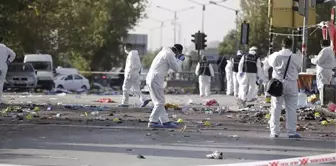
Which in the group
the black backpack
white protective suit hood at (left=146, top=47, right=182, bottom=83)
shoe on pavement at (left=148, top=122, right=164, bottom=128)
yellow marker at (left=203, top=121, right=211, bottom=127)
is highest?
white protective suit hood at (left=146, top=47, right=182, bottom=83)

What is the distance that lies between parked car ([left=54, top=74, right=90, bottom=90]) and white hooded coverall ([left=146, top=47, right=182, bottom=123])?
28.6m

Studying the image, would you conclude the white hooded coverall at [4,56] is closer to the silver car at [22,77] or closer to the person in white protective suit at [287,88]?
the person in white protective suit at [287,88]

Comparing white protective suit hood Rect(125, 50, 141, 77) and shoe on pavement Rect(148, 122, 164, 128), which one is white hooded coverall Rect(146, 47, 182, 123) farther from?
white protective suit hood Rect(125, 50, 141, 77)

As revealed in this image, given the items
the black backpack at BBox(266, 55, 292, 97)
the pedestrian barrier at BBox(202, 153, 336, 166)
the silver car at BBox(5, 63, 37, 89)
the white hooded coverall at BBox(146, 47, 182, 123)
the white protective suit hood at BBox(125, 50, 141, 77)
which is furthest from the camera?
the silver car at BBox(5, 63, 37, 89)

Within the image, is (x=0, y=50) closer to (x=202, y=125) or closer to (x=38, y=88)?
(x=202, y=125)

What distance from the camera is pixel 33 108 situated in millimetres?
21094

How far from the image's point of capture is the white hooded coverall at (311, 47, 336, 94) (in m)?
22.1

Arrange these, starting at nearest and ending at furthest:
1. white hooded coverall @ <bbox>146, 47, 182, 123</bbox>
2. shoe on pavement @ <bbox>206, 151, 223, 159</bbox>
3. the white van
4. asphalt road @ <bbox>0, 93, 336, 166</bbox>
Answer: asphalt road @ <bbox>0, 93, 336, 166</bbox>
shoe on pavement @ <bbox>206, 151, 223, 159</bbox>
white hooded coverall @ <bbox>146, 47, 182, 123</bbox>
the white van

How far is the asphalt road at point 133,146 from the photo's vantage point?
35.3 feet

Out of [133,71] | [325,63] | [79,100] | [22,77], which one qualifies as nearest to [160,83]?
[133,71]

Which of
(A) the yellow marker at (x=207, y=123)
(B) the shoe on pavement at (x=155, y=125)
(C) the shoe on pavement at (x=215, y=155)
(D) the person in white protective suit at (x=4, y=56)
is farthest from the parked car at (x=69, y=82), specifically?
(C) the shoe on pavement at (x=215, y=155)

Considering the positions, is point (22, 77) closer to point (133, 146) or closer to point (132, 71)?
point (132, 71)

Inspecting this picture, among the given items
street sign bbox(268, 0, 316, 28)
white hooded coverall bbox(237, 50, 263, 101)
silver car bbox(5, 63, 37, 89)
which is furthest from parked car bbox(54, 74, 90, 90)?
white hooded coverall bbox(237, 50, 263, 101)

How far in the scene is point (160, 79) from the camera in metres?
15.7
